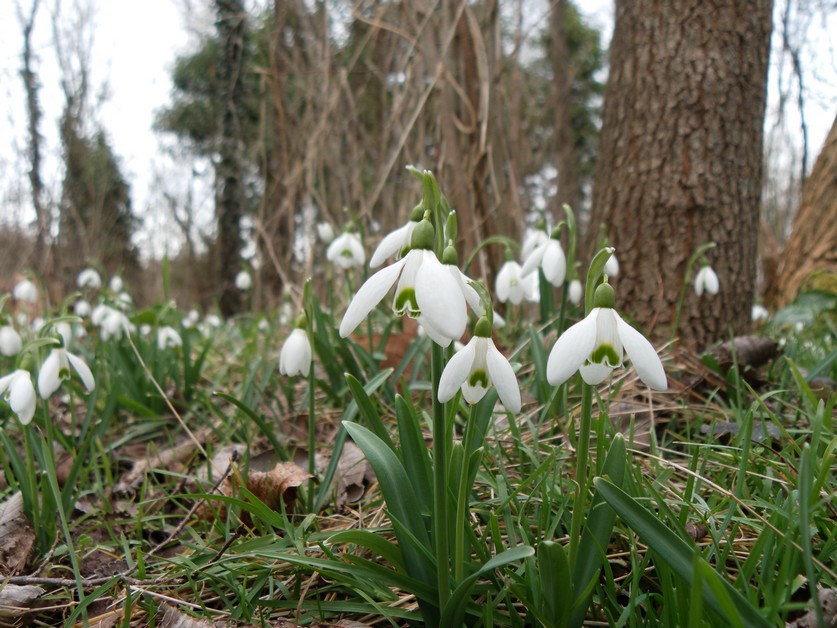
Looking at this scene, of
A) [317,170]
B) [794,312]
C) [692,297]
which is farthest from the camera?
[317,170]

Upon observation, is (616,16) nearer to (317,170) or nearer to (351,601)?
(317,170)

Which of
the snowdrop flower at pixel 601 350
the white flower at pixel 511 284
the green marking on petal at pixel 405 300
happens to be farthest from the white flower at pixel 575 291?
the green marking on petal at pixel 405 300

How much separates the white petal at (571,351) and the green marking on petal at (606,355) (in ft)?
0.07

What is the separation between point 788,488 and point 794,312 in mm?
2755

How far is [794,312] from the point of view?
363 centimetres

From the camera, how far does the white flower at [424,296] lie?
894 mm

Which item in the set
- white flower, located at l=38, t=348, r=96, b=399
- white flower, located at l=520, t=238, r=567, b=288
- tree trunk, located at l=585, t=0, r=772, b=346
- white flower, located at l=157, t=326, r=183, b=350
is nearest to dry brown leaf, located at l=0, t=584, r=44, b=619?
white flower, located at l=38, t=348, r=96, b=399

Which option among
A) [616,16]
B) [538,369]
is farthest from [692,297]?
[616,16]

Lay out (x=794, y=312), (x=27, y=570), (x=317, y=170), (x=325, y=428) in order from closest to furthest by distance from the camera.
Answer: (x=27, y=570) < (x=325, y=428) < (x=794, y=312) < (x=317, y=170)

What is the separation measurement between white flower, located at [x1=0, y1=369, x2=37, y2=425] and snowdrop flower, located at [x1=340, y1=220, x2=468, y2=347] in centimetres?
97

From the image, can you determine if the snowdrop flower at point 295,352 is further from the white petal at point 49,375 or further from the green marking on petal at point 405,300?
the green marking on petal at point 405,300

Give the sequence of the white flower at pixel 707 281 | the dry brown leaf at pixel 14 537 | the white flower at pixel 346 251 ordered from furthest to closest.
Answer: the white flower at pixel 346 251, the white flower at pixel 707 281, the dry brown leaf at pixel 14 537

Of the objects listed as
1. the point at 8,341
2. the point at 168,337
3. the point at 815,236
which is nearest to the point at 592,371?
the point at 8,341

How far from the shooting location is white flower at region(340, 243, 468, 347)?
0.89 m
